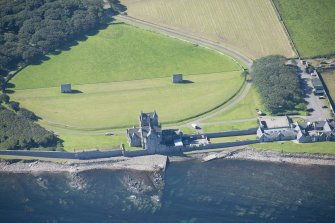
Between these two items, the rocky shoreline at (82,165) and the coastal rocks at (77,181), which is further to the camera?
the rocky shoreline at (82,165)

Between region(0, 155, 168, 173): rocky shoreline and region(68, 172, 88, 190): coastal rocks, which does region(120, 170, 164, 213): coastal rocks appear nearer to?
region(0, 155, 168, 173): rocky shoreline

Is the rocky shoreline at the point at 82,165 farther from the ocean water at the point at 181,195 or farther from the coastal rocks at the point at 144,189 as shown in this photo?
the coastal rocks at the point at 144,189

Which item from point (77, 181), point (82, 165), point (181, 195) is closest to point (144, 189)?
point (181, 195)

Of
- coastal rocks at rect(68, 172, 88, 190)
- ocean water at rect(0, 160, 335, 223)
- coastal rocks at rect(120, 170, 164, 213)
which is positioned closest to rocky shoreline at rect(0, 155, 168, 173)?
coastal rocks at rect(68, 172, 88, 190)

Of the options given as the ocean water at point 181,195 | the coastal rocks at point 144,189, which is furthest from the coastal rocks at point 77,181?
the coastal rocks at point 144,189

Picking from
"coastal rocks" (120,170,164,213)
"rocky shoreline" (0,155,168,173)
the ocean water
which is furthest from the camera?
"rocky shoreline" (0,155,168,173)

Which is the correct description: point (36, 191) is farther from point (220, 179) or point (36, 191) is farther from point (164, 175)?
point (220, 179)

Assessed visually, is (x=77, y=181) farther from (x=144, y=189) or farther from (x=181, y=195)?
(x=181, y=195)

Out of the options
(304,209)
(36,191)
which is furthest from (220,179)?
(36,191)
